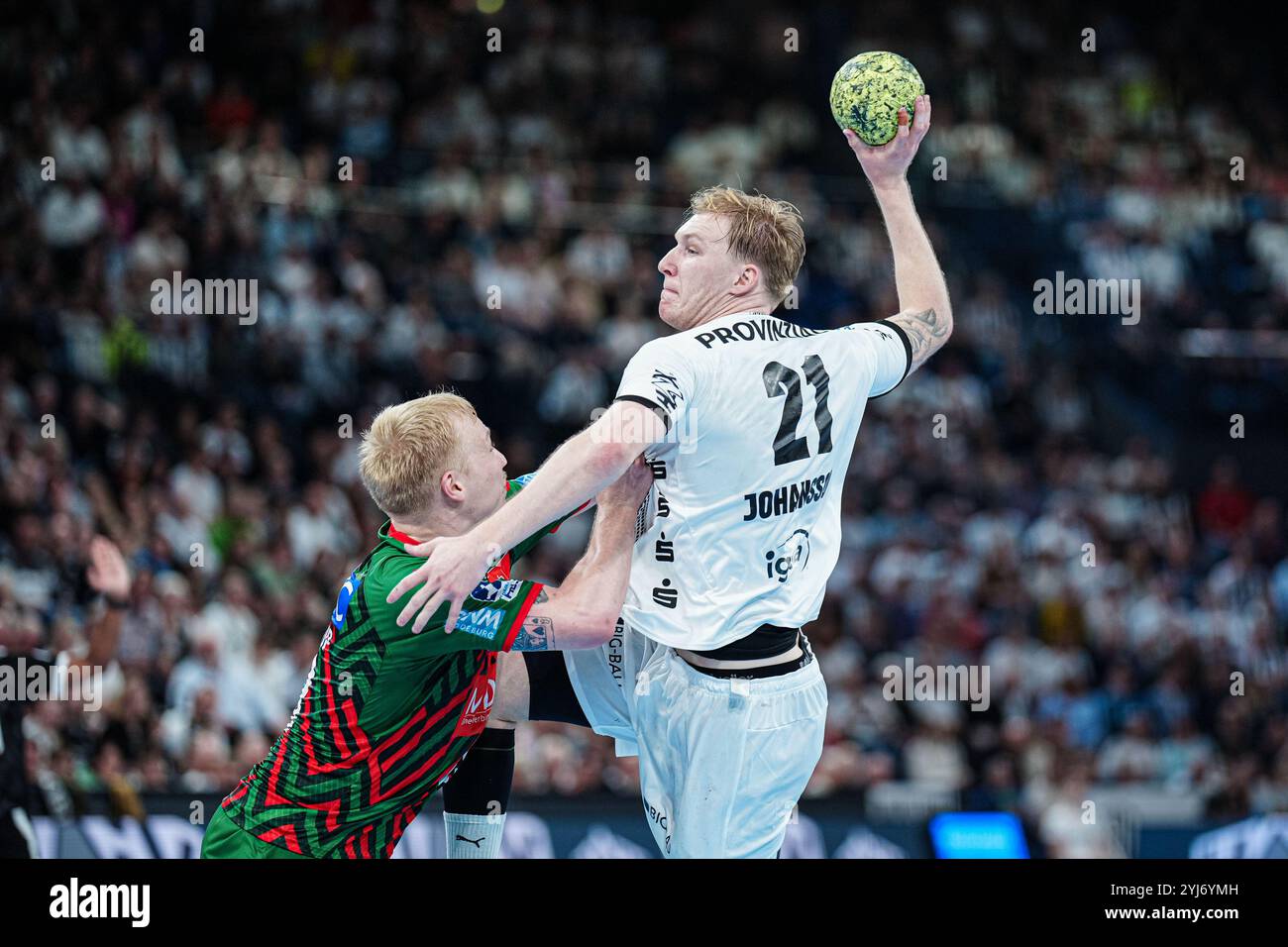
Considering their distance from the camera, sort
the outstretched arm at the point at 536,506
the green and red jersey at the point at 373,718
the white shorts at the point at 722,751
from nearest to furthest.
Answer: the outstretched arm at the point at 536,506, the green and red jersey at the point at 373,718, the white shorts at the point at 722,751

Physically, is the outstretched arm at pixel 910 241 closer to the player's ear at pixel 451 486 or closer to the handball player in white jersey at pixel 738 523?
the handball player in white jersey at pixel 738 523

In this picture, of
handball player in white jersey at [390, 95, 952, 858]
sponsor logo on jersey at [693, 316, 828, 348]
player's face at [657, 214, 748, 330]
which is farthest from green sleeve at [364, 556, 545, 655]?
player's face at [657, 214, 748, 330]

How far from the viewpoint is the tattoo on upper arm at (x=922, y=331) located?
641cm

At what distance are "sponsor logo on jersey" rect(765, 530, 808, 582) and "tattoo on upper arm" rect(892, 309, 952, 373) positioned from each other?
852 millimetres

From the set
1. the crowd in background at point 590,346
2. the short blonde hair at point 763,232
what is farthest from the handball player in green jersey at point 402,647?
the crowd in background at point 590,346

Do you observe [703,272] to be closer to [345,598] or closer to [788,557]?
[788,557]

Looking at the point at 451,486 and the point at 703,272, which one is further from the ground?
the point at 703,272

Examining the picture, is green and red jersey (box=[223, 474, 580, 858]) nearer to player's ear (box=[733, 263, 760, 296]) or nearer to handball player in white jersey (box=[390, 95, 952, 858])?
handball player in white jersey (box=[390, 95, 952, 858])

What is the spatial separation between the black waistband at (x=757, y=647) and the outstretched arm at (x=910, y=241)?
1.19 m

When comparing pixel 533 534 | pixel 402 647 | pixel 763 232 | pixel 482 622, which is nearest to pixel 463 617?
pixel 482 622

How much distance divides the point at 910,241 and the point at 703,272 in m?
0.93

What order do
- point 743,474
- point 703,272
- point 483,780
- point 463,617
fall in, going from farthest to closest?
point 483,780, point 703,272, point 743,474, point 463,617

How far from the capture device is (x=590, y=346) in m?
16.5

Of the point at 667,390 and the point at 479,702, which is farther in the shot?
the point at 479,702
